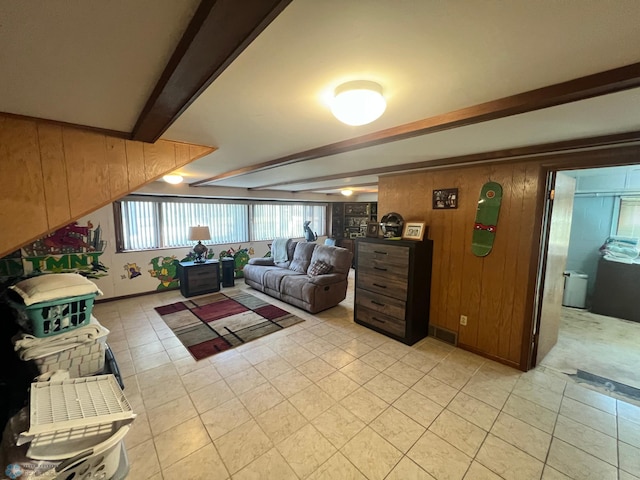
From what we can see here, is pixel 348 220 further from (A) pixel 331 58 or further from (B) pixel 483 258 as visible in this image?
(A) pixel 331 58

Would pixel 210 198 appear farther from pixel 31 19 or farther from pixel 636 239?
pixel 636 239

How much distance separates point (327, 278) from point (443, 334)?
69.5 inches

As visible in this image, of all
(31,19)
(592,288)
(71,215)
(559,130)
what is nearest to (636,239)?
(592,288)

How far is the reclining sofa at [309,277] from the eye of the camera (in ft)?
13.1

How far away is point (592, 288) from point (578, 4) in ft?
17.8

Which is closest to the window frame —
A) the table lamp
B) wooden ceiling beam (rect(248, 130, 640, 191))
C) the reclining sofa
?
wooden ceiling beam (rect(248, 130, 640, 191))

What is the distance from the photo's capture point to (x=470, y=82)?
45.1 inches

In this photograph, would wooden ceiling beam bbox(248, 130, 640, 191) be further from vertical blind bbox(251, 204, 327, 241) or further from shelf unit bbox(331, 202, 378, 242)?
shelf unit bbox(331, 202, 378, 242)

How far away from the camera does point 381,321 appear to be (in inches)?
130

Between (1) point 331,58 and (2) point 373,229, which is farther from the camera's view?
(2) point 373,229

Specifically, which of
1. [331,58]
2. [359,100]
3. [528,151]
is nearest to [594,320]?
[528,151]

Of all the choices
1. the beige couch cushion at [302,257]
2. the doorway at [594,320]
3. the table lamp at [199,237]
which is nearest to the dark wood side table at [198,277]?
the table lamp at [199,237]

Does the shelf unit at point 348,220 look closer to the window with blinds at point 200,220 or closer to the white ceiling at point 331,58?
the window with blinds at point 200,220

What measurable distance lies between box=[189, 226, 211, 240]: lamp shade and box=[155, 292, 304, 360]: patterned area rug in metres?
1.13
